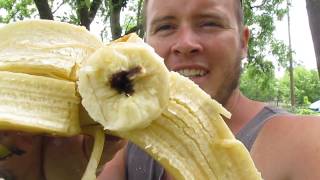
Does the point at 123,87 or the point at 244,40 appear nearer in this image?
the point at 123,87

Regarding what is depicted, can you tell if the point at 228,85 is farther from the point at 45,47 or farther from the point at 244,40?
the point at 45,47

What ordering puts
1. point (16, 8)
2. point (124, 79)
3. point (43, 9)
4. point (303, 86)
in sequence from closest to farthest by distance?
point (124, 79) < point (43, 9) < point (16, 8) < point (303, 86)

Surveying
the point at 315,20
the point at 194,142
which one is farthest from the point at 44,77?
the point at 315,20

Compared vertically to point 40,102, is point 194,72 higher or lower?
lower

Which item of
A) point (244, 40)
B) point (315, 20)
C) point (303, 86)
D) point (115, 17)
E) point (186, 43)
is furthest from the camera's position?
point (303, 86)

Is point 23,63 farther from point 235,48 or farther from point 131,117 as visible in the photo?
point 235,48

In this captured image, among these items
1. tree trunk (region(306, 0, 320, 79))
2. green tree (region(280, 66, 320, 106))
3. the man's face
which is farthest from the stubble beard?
green tree (region(280, 66, 320, 106))
